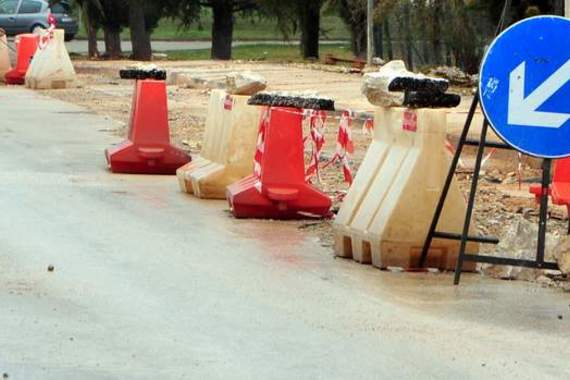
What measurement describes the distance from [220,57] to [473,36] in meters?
16.4

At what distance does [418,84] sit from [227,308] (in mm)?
2449

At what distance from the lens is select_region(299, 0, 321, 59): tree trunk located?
40.9 meters

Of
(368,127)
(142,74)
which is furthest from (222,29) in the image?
(142,74)

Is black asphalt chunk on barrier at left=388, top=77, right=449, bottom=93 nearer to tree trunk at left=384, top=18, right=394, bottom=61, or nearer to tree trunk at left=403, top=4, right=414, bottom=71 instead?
tree trunk at left=403, top=4, right=414, bottom=71

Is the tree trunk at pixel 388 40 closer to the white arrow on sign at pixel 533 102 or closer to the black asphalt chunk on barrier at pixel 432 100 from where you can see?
the black asphalt chunk on barrier at pixel 432 100

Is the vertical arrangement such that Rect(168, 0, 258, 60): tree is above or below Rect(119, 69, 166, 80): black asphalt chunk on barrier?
below

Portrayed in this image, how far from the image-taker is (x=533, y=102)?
9.41 m

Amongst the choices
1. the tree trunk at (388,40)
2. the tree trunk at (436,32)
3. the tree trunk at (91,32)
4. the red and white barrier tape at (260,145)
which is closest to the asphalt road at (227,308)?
the red and white barrier tape at (260,145)

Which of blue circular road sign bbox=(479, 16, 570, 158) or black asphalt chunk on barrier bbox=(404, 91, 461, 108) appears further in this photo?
black asphalt chunk on barrier bbox=(404, 91, 461, 108)

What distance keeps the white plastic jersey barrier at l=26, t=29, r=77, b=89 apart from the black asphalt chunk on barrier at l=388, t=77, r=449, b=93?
1914 centimetres

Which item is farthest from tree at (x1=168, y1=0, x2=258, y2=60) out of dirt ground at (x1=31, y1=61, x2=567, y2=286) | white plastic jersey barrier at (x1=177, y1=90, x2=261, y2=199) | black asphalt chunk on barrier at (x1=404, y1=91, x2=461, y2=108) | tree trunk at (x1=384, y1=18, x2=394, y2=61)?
black asphalt chunk on barrier at (x1=404, y1=91, x2=461, y2=108)

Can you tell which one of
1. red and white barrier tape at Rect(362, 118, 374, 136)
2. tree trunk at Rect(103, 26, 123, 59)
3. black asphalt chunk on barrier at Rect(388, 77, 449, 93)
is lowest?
tree trunk at Rect(103, 26, 123, 59)

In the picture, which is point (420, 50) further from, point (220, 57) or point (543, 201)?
point (543, 201)

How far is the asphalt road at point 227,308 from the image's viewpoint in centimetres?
746
